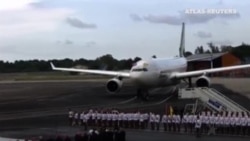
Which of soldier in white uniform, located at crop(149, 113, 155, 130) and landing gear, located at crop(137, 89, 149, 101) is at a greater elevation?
landing gear, located at crop(137, 89, 149, 101)

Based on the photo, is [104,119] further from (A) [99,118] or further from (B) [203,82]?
(B) [203,82]

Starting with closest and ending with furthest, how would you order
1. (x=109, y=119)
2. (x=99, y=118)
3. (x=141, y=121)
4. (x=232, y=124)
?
(x=232, y=124) < (x=141, y=121) < (x=109, y=119) < (x=99, y=118)

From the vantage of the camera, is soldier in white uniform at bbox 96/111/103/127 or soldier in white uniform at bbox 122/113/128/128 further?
soldier in white uniform at bbox 96/111/103/127

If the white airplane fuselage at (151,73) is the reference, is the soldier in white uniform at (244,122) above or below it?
below

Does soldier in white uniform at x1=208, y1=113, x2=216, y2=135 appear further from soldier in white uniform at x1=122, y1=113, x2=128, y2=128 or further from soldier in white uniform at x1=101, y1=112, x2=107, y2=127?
soldier in white uniform at x1=101, y1=112, x2=107, y2=127

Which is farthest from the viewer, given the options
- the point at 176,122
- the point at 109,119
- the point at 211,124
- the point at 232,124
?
the point at 109,119

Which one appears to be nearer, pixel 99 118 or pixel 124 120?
pixel 124 120

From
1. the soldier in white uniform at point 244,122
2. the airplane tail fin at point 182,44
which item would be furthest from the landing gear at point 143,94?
the soldier in white uniform at point 244,122

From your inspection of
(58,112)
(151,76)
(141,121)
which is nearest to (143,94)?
(151,76)

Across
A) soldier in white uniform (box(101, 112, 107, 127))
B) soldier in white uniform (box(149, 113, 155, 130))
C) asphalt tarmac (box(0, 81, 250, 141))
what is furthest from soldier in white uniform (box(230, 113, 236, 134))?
soldier in white uniform (box(101, 112, 107, 127))

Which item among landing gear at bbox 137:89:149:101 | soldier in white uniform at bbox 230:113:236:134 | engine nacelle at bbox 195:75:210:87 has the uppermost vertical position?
engine nacelle at bbox 195:75:210:87

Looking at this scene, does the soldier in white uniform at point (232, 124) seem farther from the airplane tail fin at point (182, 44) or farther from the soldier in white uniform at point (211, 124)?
the airplane tail fin at point (182, 44)

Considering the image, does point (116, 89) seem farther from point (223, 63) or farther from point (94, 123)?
point (223, 63)

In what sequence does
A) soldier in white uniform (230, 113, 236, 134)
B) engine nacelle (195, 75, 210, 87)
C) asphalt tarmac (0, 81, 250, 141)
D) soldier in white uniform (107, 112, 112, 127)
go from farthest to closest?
1. engine nacelle (195, 75, 210, 87)
2. soldier in white uniform (107, 112, 112, 127)
3. asphalt tarmac (0, 81, 250, 141)
4. soldier in white uniform (230, 113, 236, 134)
